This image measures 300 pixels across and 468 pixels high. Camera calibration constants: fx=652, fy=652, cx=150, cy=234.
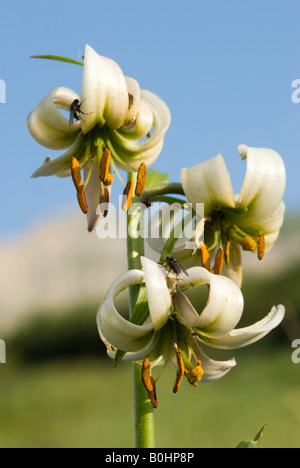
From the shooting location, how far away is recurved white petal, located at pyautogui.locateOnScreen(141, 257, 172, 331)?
40.6 inches

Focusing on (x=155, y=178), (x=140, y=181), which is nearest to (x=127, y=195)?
(x=140, y=181)

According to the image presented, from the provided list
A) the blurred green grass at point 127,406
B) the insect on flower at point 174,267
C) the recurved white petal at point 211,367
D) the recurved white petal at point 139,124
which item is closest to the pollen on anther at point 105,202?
the recurved white petal at point 139,124

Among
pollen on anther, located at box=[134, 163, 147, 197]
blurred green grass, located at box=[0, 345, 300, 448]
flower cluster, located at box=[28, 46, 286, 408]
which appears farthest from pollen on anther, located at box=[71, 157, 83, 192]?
blurred green grass, located at box=[0, 345, 300, 448]

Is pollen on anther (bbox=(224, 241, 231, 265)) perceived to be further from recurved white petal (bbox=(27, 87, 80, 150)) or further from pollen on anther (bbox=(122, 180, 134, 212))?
recurved white petal (bbox=(27, 87, 80, 150))

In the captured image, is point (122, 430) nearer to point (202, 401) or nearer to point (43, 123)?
point (202, 401)

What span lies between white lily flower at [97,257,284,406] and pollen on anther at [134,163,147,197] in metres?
0.17

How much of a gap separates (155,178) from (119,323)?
37cm

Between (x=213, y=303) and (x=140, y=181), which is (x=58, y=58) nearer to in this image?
(x=140, y=181)

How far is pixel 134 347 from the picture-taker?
1.11 metres

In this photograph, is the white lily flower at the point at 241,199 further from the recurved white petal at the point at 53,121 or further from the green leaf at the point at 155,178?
the recurved white petal at the point at 53,121

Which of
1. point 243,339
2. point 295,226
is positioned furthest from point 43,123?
point 295,226

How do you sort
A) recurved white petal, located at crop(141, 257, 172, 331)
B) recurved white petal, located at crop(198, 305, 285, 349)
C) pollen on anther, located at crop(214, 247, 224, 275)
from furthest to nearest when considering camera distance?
pollen on anther, located at crop(214, 247, 224, 275), recurved white petal, located at crop(198, 305, 285, 349), recurved white petal, located at crop(141, 257, 172, 331)

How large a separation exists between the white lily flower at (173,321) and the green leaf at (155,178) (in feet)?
0.93

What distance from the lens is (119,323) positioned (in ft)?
3.52
